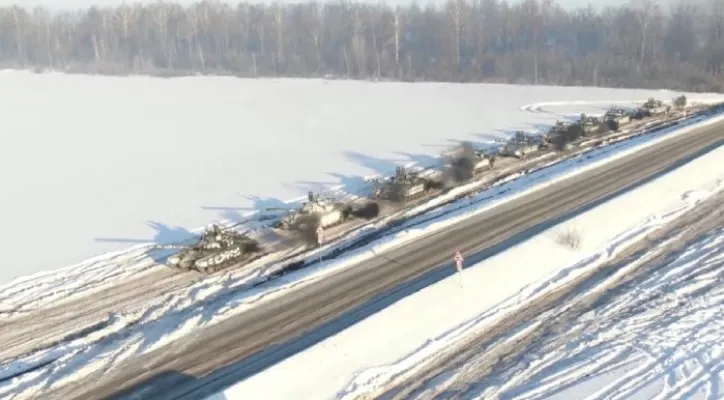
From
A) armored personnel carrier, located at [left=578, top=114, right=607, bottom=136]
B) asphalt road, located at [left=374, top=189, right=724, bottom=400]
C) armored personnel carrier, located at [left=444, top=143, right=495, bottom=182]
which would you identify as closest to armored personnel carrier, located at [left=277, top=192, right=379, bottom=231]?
armored personnel carrier, located at [left=444, top=143, right=495, bottom=182]

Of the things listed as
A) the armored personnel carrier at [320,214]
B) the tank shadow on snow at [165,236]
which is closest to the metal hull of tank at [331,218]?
the armored personnel carrier at [320,214]

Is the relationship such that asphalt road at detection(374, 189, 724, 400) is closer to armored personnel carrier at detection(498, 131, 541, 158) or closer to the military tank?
the military tank

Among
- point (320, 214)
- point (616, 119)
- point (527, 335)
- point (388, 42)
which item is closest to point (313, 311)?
point (527, 335)

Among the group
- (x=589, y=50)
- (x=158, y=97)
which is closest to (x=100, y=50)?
(x=158, y=97)

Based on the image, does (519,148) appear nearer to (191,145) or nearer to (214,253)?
(191,145)

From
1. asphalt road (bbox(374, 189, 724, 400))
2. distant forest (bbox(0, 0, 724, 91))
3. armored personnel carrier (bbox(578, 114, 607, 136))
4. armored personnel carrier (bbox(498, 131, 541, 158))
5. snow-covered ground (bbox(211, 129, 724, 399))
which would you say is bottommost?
asphalt road (bbox(374, 189, 724, 400))

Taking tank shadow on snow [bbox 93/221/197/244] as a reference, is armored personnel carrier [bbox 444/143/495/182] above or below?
above
